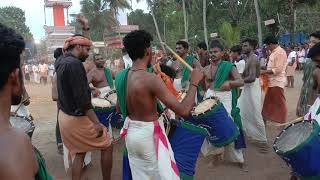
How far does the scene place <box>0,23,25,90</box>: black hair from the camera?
1.61m

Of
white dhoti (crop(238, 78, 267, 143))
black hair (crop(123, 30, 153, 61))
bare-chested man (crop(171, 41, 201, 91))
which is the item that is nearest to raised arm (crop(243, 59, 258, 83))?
white dhoti (crop(238, 78, 267, 143))

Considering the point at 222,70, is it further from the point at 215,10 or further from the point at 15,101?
the point at 215,10

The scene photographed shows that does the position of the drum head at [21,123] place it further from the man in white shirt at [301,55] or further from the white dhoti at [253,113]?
the man in white shirt at [301,55]

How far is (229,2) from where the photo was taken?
34.7 m

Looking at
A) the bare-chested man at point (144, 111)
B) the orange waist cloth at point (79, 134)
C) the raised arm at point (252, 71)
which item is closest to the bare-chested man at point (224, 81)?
the raised arm at point (252, 71)

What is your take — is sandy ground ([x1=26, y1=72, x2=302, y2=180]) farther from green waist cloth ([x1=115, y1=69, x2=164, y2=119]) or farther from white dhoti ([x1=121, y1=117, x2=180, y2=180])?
green waist cloth ([x1=115, y1=69, x2=164, y2=119])

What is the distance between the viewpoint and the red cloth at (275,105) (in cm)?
761

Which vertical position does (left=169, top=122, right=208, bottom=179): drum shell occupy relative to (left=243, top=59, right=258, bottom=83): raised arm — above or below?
below

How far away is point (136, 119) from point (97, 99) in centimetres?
268

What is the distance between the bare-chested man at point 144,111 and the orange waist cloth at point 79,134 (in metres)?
1.02

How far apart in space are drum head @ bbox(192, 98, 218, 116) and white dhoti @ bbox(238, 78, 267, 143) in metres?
2.08

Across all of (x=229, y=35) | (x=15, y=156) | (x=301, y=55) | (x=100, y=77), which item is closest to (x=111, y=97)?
(x=100, y=77)

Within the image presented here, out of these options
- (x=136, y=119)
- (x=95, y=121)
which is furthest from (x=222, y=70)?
(x=136, y=119)

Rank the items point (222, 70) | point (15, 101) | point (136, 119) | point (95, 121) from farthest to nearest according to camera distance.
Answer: point (222, 70), point (95, 121), point (136, 119), point (15, 101)
